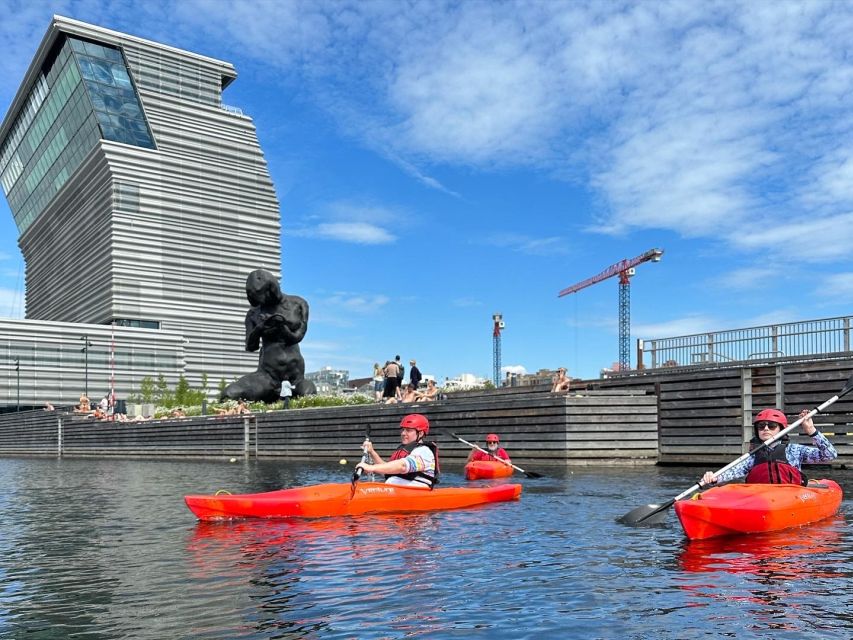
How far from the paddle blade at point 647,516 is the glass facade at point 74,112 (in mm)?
120720

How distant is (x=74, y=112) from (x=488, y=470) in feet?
407

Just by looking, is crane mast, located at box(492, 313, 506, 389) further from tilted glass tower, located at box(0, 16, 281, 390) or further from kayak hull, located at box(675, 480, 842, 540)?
kayak hull, located at box(675, 480, 842, 540)

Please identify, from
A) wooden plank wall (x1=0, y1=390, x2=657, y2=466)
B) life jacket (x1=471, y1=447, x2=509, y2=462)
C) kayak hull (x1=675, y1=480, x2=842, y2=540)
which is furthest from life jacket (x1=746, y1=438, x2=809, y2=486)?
life jacket (x1=471, y1=447, x2=509, y2=462)

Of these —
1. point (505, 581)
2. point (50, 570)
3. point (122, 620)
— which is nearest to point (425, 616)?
point (505, 581)

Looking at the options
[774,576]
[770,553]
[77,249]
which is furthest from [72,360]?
[774,576]

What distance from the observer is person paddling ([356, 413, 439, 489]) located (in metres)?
13.0

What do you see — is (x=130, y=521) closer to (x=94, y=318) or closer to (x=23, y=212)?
(x=94, y=318)

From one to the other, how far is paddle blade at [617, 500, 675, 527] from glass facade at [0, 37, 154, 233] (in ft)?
396

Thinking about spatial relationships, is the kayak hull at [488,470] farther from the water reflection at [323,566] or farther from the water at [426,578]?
the water reflection at [323,566]

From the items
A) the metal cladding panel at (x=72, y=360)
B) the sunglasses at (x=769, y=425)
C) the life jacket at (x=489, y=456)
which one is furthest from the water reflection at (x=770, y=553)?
the metal cladding panel at (x=72, y=360)

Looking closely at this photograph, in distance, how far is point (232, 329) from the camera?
130 meters

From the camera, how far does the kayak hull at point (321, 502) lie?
12414mm

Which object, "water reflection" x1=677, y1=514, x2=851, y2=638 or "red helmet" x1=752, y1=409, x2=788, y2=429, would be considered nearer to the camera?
"water reflection" x1=677, y1=514, x2=851, y2=638

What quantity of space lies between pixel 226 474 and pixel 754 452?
681 inches
